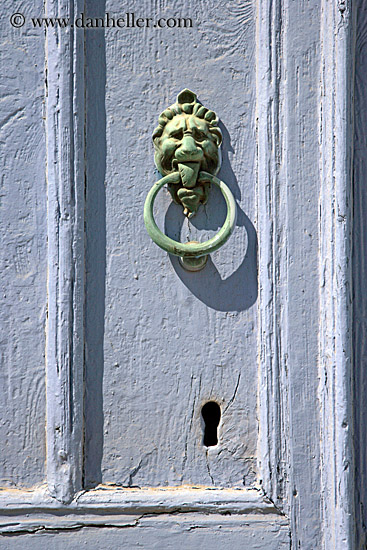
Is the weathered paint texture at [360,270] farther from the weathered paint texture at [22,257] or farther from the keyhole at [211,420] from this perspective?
the weathered paint texture at [22,257]

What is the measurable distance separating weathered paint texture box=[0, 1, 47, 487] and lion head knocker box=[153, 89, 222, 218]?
0.19m

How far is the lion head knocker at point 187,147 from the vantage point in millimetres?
861

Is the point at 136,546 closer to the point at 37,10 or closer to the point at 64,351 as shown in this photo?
the point at 64,351

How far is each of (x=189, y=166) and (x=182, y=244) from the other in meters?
0.12

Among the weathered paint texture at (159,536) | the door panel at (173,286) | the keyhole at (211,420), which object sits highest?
the door panel at (173,286)

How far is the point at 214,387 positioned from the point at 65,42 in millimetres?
573

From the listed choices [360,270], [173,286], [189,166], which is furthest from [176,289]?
[360,270]

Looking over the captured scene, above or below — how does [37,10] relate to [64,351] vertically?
above

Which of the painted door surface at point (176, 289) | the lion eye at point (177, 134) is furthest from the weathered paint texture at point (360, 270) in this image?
the lion eye at point (177, 134)

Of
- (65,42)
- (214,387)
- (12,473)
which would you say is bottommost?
(12,473)

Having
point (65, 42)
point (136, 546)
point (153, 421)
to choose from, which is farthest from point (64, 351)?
point (65, 42)

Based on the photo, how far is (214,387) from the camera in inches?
34.8

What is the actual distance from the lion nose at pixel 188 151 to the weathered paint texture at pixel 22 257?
0.70 ft

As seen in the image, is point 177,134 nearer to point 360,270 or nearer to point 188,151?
point 188,151
